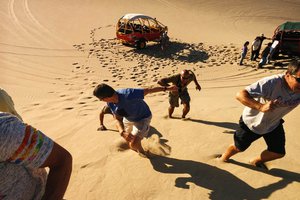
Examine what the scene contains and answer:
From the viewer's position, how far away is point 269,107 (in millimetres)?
2783

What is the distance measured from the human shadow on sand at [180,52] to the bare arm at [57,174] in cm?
1038

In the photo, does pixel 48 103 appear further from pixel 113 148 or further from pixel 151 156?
pixel 151 156

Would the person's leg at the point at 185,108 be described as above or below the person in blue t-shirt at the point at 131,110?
below

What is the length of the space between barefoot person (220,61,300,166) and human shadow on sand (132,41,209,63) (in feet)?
27.3

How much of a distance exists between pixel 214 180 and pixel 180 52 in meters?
9.58

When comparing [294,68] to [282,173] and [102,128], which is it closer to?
[282,173]

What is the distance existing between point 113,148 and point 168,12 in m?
17.6

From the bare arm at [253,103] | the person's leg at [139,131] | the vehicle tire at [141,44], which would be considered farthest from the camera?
the vehicle tire at [141,44]

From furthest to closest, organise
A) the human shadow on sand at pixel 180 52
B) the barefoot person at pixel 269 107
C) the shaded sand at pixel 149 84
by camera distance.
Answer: the human shadow on sand at pixel 180 52 → the shaded sand at pixel 149 84 → the barefoot person at pixel 269 107

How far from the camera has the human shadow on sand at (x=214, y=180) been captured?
341cm

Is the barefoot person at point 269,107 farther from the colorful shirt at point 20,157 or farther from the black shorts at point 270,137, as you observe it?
the colorful shirt at point 20,157

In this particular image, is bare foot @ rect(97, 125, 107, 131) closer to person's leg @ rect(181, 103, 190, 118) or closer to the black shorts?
person's leg @ rect(181, 103, 190, 118)

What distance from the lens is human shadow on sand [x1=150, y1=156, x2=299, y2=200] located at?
3.41 m

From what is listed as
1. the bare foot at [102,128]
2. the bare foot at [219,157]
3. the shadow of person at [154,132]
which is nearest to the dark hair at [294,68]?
the bare foot at [219,157]
